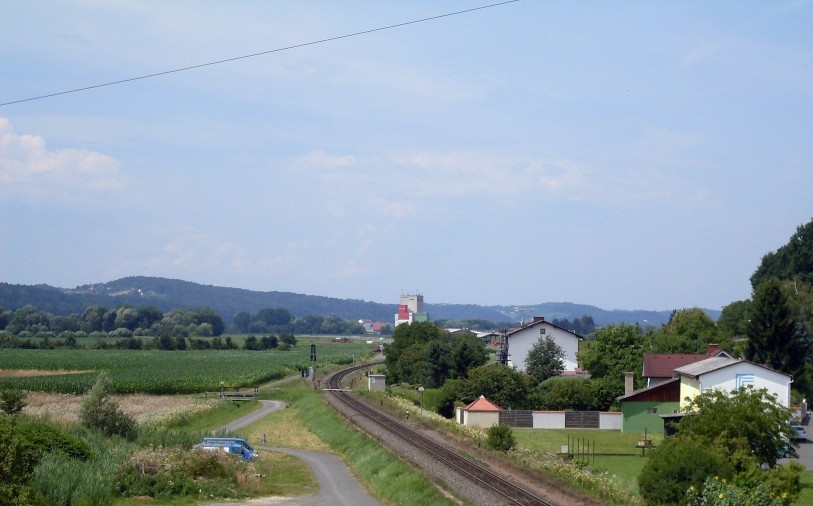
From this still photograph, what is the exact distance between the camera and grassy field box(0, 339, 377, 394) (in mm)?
80463

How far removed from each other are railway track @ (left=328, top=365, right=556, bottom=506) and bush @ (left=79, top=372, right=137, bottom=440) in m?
13.6

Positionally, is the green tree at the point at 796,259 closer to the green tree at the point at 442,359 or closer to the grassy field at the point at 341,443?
the green tree at the point at 442,359

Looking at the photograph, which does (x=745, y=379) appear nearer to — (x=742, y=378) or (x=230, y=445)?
(x=742, y=378)

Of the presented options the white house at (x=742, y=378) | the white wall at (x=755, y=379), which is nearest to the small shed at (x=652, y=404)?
the white house at (x=742, y=378)

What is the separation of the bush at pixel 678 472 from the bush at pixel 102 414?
26.1 metres

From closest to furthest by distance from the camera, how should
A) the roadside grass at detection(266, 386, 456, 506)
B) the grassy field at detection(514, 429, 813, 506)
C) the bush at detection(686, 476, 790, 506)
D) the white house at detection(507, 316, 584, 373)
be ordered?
1. the bush at detection(686, 476, 790, 506)
2. the roadside grass at detection(266, 386, 456, 506)
3. the grassy field at detection(514, 429, 813, 506)
4. the white house at detection(507, 316, 584, 373)

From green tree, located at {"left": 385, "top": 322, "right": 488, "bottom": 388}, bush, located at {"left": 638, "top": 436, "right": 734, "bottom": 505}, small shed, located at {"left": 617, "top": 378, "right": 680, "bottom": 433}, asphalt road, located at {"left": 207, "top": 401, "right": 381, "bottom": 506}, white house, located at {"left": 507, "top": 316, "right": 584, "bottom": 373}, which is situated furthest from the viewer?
white house, located at {"left": 507, "top": 316, "right": 584, "bottom": 373}

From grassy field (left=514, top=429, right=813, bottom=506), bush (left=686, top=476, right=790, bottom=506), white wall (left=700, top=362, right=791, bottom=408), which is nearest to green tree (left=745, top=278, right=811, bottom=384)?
white wall (left=700, top=362, right=791, bottom=408)

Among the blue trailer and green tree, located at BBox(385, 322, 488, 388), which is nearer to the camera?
the blue trailer

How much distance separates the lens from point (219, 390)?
8388cm

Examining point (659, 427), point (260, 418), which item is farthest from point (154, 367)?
point (659, 427)

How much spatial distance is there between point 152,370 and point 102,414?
206ft

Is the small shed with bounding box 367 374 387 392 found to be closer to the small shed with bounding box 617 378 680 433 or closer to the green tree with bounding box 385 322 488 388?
the green tree with bounding box 385 322 488 388

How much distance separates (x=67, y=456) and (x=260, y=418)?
3177 cm
